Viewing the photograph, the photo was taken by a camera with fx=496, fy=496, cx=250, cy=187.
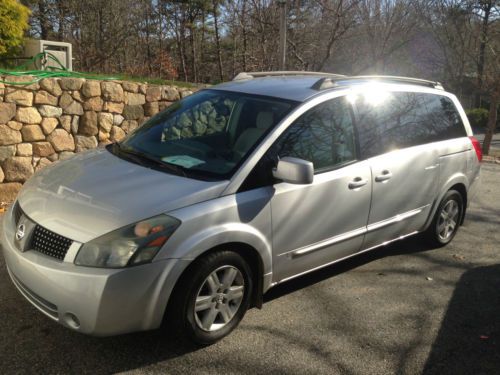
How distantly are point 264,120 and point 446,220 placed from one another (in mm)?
2680

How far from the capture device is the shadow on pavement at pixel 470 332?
10.5 feet

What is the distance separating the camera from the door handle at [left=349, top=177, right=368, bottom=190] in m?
3.89

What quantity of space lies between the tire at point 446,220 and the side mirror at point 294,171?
2361mm

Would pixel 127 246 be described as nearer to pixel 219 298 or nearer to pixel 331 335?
pixel 219 298

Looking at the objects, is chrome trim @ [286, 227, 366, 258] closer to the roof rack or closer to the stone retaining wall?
the roof rack

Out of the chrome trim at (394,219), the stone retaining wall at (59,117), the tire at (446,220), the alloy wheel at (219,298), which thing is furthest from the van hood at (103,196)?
the stone retaining wall at (59,117)

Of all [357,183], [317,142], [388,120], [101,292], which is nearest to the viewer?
[101,292]

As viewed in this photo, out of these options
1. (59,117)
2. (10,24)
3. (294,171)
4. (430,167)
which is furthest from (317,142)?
(10,24)

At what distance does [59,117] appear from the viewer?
6629mm

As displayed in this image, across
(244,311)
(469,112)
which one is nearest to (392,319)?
(244,311)

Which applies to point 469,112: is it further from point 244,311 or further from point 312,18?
point 244,311

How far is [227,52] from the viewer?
68.3ft

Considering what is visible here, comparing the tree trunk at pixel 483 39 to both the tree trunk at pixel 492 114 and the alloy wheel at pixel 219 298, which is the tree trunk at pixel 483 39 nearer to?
the tree trunk at pixel 492 114

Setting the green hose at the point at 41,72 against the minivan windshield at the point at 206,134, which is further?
the green hose at the point at 41,72
